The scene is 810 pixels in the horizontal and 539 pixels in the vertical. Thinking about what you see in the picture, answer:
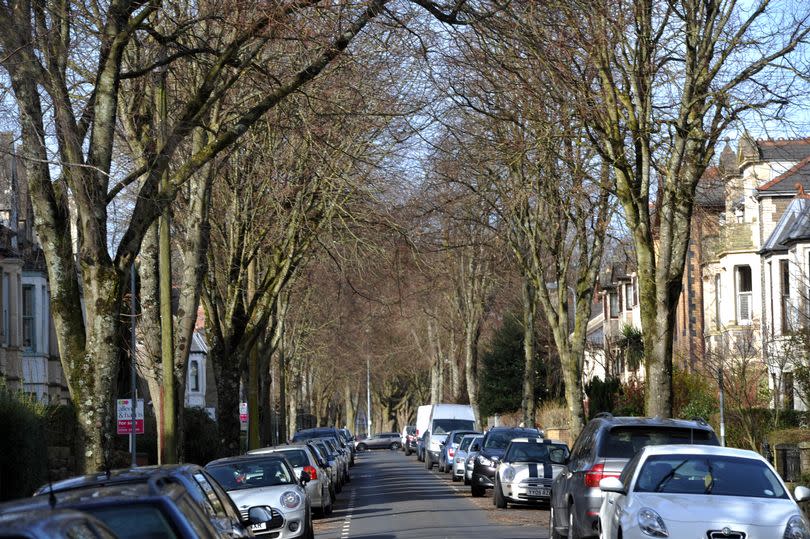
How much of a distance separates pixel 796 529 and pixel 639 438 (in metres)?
3.99

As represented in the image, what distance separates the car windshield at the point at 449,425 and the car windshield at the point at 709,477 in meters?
38.3

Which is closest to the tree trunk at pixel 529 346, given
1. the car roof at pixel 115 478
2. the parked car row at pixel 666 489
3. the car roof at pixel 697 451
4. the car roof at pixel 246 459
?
the car roof at pixel 246 459

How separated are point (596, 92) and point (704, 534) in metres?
12.5

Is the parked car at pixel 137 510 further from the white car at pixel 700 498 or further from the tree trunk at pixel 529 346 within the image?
the tree trunk at pixel 529 346

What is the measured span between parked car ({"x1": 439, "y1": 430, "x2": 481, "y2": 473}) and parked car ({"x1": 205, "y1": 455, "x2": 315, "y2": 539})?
893 inches

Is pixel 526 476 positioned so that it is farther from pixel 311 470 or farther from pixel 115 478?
pixel 115 478

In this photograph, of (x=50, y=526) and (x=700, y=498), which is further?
(x=700, y=498)

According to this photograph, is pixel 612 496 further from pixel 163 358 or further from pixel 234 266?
pixel 234 266

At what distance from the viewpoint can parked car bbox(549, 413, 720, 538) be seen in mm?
15172

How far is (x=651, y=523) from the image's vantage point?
11.9m

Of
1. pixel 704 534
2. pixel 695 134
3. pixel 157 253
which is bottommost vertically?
pixel 704 534

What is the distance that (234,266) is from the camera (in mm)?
31516

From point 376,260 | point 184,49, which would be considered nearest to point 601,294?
point 376,260

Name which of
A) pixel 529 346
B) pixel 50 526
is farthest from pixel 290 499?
pixel 529 346
